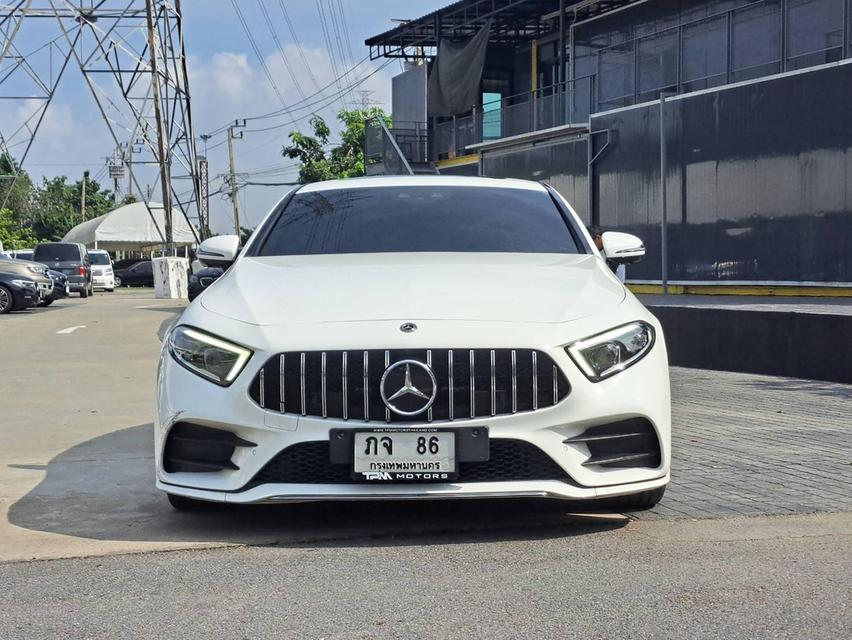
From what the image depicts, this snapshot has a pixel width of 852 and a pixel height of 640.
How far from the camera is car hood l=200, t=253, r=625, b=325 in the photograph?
4.79 meters

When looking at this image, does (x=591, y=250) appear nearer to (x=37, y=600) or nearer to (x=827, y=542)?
(x=827, y=542)

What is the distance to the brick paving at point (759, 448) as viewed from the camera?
5578 millimetres

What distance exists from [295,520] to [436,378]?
3.53ft

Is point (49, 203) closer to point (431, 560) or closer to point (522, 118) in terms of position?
point (522, 118)

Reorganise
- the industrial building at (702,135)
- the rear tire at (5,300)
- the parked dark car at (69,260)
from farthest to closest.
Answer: the parked dark car at (69,260)
the rear tire at (5,300)
the industrial building at (702,135)

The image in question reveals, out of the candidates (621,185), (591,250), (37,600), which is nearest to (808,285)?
(621,185)

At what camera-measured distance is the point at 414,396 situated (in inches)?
179

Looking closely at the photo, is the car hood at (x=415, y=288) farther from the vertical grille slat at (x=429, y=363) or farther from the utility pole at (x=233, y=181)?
the utility pole at (x=233, y=181)

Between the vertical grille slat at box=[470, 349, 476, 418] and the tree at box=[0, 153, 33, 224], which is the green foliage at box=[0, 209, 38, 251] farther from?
the vertical grille slat at box=[470, 349, 476, 418]

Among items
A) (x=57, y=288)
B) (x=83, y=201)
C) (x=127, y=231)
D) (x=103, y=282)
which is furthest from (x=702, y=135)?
(x=83, y=201)

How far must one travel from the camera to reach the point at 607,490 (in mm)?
4699

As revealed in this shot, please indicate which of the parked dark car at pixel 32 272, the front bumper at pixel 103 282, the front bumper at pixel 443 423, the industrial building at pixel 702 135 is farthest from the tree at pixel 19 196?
the front bumper at pixel 443 423

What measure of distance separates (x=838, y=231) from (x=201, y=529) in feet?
47.3

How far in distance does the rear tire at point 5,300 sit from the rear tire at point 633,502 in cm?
2227
